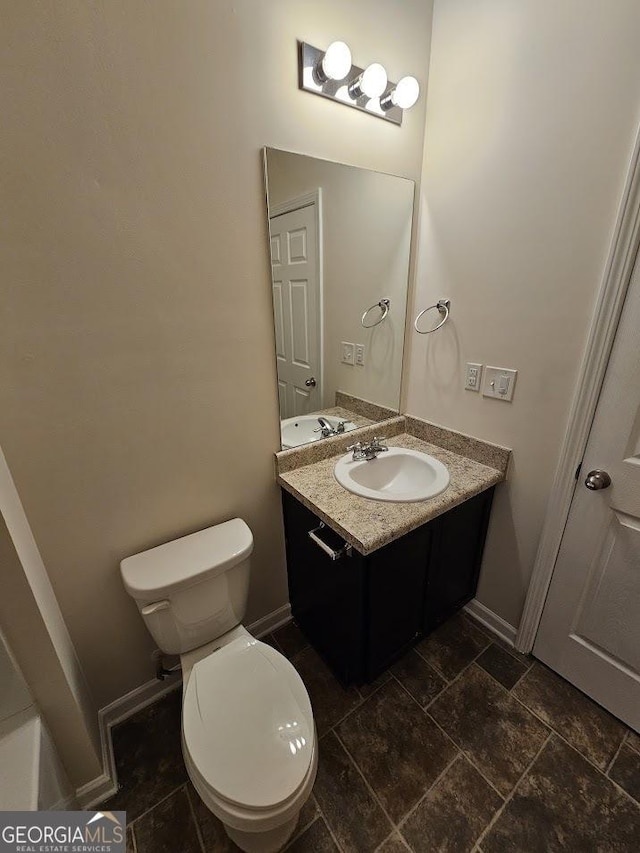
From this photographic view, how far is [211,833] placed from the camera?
3.32 ft

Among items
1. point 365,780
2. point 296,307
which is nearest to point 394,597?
point 365,780

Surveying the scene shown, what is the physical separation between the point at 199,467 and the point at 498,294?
1.27 metres

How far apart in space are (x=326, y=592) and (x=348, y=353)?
101 cm

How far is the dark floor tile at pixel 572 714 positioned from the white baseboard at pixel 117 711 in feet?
3.58

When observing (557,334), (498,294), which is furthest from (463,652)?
(498,294)

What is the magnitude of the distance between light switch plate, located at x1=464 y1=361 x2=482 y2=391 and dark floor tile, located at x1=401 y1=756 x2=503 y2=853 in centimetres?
134

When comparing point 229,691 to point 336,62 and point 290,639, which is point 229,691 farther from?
point 336,62

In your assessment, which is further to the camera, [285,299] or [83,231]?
[285,299]

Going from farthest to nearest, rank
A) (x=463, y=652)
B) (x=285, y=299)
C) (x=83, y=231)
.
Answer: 1. (x=463, y=652)
2. (x=285, y=299)
3. (x=83, y=231)

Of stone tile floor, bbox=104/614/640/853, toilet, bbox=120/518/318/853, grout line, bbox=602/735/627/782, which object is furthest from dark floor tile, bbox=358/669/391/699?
grout line, bbox=602/735/627/782

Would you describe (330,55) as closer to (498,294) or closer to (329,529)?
(498,294)

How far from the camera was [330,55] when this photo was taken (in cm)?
102

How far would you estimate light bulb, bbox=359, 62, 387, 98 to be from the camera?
109 cm

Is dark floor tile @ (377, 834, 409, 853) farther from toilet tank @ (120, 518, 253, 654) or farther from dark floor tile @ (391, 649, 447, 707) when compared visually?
toilet tank @ (120, 518, 253, 654)
